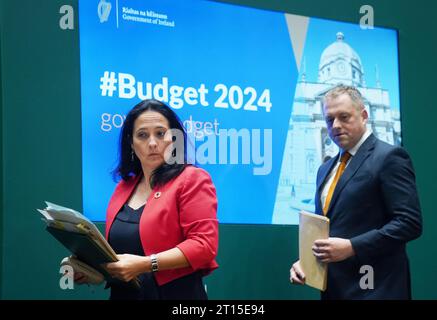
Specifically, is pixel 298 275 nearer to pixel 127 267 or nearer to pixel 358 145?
pixel 358 145

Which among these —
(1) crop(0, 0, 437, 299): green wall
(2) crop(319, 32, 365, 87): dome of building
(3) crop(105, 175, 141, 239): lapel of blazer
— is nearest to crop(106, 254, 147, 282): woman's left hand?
(3) crop(105, 175, 141, 239): lapel of blazer

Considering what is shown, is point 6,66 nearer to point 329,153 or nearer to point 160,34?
point 160,34

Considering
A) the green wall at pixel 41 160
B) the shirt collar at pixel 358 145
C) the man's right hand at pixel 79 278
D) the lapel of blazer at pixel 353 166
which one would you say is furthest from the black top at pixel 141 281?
the shirt collar at pixel 358 145

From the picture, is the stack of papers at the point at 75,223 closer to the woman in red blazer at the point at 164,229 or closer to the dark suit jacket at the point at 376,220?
the woman in red blazer at the point at 164,229

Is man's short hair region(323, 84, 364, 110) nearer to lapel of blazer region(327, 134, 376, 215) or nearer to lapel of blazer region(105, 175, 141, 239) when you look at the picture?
lapel of blazer region(327, 134, 376, 215)

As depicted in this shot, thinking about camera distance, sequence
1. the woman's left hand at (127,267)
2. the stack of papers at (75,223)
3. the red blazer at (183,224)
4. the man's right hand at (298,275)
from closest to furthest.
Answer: the stack of papers at (75,223), the woman's left hand at (127,267), the red blazer at (183,224), the man's right hand at (298,275)

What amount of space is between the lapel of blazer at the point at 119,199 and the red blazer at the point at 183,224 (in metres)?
0.16

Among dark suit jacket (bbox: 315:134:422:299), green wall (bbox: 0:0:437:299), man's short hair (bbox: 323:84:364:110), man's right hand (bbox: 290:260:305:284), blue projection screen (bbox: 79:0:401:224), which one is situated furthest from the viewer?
blue projection screen (bbox: 79:0:401:224)

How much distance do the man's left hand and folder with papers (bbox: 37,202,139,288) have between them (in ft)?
2.66

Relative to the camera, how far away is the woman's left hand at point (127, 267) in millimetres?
2199

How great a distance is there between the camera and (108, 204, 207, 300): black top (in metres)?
2.32

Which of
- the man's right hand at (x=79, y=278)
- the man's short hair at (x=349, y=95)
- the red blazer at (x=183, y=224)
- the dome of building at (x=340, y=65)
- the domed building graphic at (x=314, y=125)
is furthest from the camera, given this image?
the dome of building at (x=340, y=65)

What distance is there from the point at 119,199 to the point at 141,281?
1.19 ft

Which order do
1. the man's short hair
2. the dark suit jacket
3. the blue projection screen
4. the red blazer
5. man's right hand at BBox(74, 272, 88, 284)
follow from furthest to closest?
the blue projection screen
the man's short hair
the dark suit jacket
man's right hand at BBox(74, 272, 88, 284)
the red blazer
